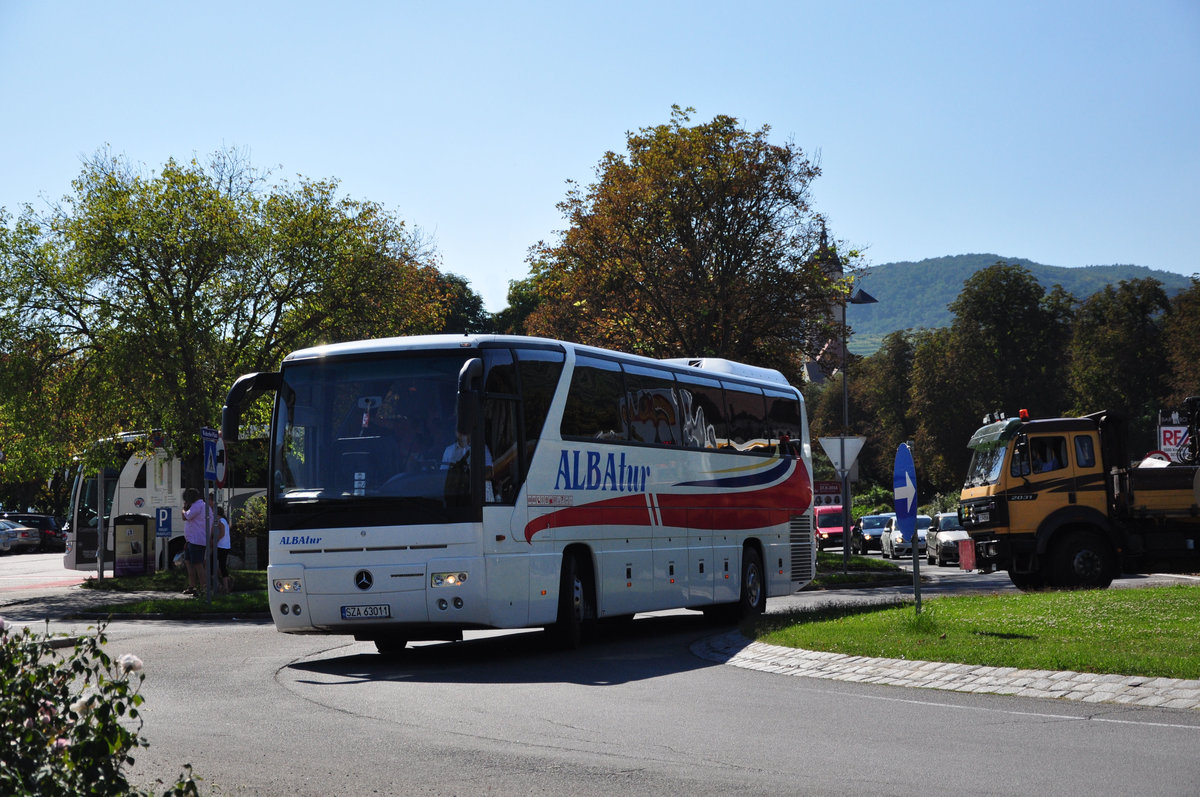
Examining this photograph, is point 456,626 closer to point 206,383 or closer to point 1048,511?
point 1048,511

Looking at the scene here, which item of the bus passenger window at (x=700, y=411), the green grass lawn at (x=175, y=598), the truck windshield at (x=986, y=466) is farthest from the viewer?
the green grass lawn at (x=175, y=598)

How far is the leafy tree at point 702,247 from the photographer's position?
35.8 metres

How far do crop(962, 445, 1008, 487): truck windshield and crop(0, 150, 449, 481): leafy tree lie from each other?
14.5m

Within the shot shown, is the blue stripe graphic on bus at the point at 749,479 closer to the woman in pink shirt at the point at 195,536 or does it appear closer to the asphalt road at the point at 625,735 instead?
the asphalt road at the point at 625,735

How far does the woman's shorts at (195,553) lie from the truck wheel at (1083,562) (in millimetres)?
15710

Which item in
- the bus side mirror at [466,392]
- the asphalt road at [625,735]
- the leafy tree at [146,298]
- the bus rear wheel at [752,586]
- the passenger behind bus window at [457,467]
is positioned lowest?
the asphalt road at [625,735]

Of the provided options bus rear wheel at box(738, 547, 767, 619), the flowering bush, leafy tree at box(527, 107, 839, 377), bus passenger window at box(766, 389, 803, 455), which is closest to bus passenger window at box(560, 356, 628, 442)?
bus rear wheel at box(738, 547, 767, 619)

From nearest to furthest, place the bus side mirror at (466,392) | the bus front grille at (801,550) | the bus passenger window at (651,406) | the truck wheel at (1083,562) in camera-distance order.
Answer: the bus side mirror at (466,392) → the bus passenger window at (651,406) → the bus front grille at (801,550) → the truck wheel at (1083,562)

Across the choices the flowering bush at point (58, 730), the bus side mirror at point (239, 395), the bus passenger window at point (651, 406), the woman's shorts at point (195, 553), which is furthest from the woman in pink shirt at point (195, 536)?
the flowering bush at point (58, 730)

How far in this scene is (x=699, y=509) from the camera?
62.8 feet

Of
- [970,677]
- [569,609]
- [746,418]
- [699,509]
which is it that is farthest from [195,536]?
[970,677]

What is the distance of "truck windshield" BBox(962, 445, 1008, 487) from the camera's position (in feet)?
78.2

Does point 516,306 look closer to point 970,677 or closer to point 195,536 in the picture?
point 195,536

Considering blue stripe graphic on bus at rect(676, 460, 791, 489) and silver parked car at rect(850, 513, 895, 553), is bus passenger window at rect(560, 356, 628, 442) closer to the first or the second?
blue stripe graphic on bus at rect(676, 460, 791, 489)
